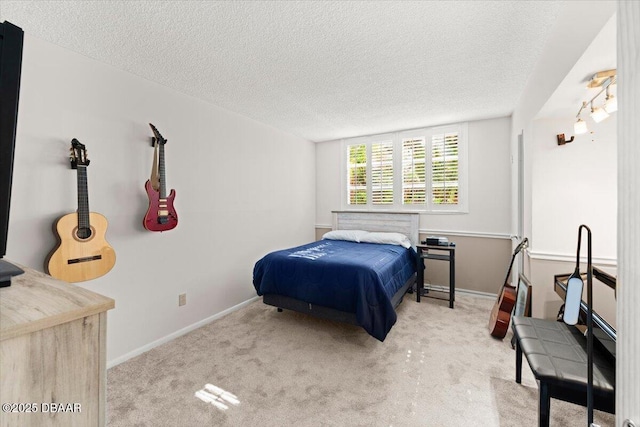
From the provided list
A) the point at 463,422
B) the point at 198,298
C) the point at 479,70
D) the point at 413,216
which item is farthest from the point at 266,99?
the point at 463,422

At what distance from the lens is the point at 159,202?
2.49 meters

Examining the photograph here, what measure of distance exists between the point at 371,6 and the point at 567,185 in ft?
7.04

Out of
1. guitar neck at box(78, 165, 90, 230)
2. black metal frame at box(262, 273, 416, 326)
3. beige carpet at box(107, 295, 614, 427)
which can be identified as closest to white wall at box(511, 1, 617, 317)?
beige carpet at box(107, 295, 614, 427)

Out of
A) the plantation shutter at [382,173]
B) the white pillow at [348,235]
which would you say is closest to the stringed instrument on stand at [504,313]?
the white pillow at [348,235]

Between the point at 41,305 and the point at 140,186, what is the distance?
2.15 metres

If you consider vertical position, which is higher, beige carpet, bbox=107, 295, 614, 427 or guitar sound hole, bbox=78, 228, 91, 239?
guitar sound hole, bbox=78, 228, 91, 239

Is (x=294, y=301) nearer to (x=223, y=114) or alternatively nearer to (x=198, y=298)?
(x=198, y=298)

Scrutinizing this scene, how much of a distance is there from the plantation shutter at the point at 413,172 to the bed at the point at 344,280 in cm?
78

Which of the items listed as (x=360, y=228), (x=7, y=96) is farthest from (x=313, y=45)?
(x=360, y=228)

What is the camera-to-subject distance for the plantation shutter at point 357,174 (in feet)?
15.4

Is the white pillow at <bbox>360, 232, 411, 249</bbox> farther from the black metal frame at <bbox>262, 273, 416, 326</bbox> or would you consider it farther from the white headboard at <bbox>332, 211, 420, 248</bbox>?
the black metal frame at <bbox>262, 273, 416, 326</bbox>

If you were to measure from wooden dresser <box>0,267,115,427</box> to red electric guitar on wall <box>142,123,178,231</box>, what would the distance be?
1.91 meters

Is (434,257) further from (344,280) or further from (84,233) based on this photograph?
(84,233)

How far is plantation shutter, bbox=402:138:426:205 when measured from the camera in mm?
4180
